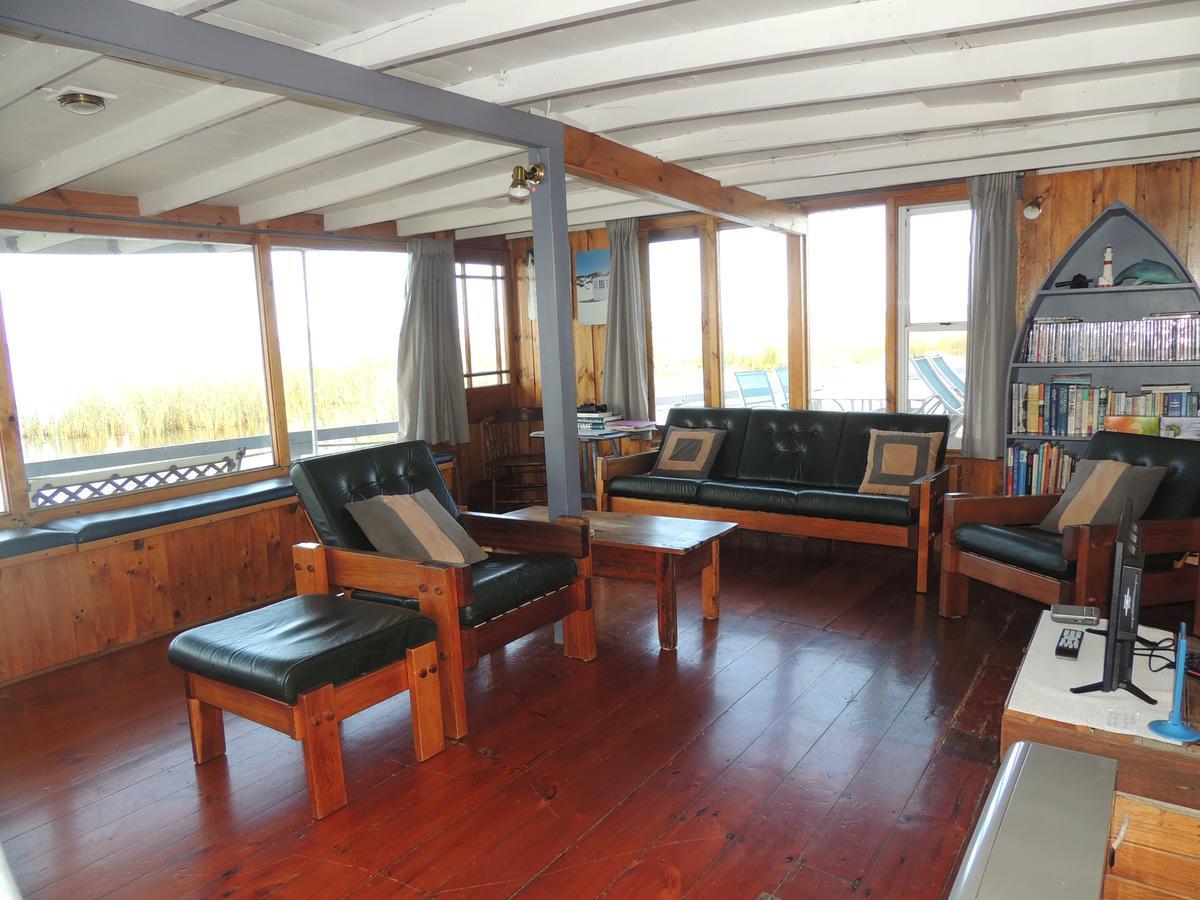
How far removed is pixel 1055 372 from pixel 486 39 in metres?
4.18

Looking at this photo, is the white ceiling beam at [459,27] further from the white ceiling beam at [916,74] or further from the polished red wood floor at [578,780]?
the polished red wood floor at [578,780]

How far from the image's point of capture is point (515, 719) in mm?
3045

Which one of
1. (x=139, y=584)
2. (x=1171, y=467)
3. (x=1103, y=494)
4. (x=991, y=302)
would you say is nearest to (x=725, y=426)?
(x=991, y=302)

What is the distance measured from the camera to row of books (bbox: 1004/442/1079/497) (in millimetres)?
4938

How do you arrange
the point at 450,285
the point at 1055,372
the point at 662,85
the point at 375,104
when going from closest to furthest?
the point at 375,104 → the point at 662,85 → the point at 1055,372 → the point at 450,285

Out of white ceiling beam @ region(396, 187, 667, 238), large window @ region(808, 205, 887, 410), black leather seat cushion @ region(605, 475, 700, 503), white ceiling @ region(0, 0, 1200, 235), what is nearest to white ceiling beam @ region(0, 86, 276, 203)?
white ceiling @ region(0, 0, 1200, 235)

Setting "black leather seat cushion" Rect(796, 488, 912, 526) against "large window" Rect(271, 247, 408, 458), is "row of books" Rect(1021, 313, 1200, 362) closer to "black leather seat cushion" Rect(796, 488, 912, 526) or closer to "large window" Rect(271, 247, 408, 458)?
"black leather seat cushion" Rect(796, 488, 912, 526)

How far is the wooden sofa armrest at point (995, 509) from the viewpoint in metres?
3.98

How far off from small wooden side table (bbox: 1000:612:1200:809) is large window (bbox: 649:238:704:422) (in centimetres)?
493

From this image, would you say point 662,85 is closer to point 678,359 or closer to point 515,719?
point 515,719

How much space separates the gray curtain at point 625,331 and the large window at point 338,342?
5.35ft

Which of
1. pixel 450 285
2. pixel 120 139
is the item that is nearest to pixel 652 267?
pixel 450 285

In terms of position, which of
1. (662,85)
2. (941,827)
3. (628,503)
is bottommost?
(941,827)

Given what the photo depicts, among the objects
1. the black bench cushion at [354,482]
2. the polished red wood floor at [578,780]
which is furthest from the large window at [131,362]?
the black bench cushion at [354,482]
